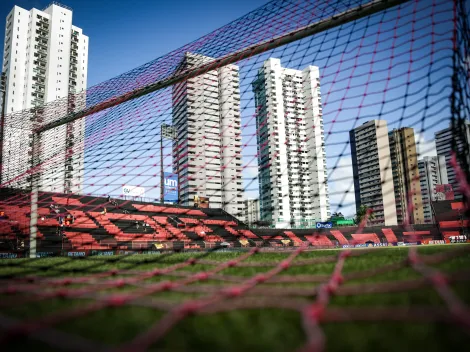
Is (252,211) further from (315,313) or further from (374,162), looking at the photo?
(374,162)

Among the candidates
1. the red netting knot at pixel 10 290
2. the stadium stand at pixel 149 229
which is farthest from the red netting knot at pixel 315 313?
the stadium stand at pixel 149 229

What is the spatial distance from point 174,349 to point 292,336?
45 cm

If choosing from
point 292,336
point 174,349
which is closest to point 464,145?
point 292,336

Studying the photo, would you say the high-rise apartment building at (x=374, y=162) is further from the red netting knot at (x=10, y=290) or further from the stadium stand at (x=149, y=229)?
the stadium stand at (x=149, y=229)

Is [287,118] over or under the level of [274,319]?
over

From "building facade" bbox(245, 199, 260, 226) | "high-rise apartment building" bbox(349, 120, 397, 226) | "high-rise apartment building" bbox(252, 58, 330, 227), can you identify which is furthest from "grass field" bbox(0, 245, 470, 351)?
"building facade" bbox(245, 199, 260, 226)

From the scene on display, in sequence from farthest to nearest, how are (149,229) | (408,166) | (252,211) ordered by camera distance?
(149,229) < (252,211) < (408,166)

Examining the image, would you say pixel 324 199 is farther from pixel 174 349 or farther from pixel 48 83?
pixel 174 349

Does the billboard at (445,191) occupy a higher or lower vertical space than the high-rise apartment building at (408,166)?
higher

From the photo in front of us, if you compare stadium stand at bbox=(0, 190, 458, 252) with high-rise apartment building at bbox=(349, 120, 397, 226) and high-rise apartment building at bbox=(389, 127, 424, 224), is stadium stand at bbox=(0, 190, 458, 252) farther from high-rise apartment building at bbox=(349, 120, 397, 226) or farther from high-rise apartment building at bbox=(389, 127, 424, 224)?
high-rise apartment building at bbox=(389, 127, 424, 224)

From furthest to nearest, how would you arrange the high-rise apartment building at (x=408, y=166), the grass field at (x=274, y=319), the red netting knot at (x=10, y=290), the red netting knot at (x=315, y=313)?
the high-rise apartment building at (x=408, y=166) < the red netting knot at (x=10, y=290) < the red netting knot at (x=315, y=313) < the grass field at (x=274, y=319)

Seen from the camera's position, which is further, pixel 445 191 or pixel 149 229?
pixel 445 191

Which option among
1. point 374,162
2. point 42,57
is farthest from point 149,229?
point 42,57

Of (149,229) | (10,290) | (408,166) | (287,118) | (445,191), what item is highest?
(445,191)
